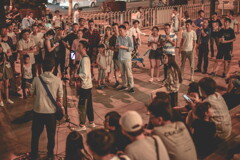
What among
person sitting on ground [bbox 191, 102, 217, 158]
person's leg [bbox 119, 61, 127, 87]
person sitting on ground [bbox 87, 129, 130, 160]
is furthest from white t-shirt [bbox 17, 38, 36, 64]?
person sitting on ground [bbox 87, 129, 130, 160]

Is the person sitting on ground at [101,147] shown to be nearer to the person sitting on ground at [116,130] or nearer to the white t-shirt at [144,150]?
the white t-shirt at [144,150]

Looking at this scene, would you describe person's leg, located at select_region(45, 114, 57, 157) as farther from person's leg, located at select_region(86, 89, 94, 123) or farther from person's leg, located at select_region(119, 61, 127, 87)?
person's leg, located at select_region(119, 61, 127, 87)

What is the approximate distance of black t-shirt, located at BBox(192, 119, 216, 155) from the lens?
569cm

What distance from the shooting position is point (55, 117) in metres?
6.41

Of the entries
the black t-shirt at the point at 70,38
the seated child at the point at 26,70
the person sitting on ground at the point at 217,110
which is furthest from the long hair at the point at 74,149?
the black t-shirt at the point at 70,38

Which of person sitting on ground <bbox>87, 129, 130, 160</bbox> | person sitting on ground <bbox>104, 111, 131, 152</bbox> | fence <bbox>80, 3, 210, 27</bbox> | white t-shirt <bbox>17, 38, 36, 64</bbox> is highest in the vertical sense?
fence <bbox>80, 3, 210, 27</bbox>

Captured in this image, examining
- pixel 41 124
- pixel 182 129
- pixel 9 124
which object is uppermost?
pixel 182 129

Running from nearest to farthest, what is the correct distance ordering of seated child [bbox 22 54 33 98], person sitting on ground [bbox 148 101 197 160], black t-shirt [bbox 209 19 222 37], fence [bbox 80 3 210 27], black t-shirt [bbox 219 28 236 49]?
person sitting on ground [bbox 148 101 197 160] → seated child [bbox 22 54 33 98] → black t-shirt [bbox 219 28 236 49] → black t-shirt [bbox 209 19 222 37] → fence [bbox 80 3 210 27]

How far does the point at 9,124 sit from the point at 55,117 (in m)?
2.52

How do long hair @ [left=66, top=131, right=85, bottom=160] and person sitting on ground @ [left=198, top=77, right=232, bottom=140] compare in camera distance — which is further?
person sitting on ground @ [left=198, top=77, right=232, bottom=140]

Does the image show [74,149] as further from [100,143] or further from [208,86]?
[208,86]

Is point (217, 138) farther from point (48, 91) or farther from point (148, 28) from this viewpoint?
point (148, 28)

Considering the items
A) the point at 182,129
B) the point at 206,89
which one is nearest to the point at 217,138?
Result: the point at 206,89

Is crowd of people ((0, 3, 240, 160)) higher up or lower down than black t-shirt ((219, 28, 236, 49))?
lower down
